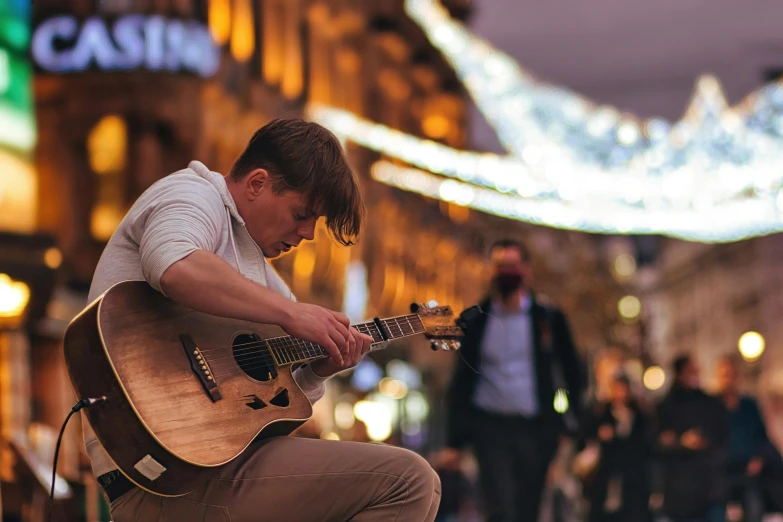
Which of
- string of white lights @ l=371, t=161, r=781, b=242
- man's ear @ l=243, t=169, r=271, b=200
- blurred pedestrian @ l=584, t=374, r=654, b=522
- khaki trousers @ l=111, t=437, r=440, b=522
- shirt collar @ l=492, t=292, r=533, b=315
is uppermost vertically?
string of white lights @ l=371, t=161, r=781, b=242

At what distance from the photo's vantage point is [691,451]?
39.2 ft

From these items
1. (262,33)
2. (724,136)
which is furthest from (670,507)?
(262,33)

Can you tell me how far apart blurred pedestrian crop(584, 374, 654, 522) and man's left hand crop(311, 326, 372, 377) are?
9359 mm

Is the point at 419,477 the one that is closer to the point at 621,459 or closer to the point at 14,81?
the point at 621,459

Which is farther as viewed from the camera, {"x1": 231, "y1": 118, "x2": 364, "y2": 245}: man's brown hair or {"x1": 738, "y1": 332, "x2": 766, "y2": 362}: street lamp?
{"x1": 738, "y1": 332, "x2": 766, "y2": 362}: street lamp

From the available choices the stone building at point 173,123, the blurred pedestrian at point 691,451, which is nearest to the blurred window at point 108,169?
the stone building at point 173,123

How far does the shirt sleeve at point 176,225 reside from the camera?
11.6ft

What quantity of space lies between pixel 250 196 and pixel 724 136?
59.1 ft

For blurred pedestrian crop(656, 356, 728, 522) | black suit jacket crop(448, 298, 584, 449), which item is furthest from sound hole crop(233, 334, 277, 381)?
blurred pedestrian crop(656, 356, 728, 522)

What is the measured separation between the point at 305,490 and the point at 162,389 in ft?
1.76

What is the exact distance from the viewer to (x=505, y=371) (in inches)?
307

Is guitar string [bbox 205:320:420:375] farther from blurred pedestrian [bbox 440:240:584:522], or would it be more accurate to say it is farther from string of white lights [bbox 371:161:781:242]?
string of white lights [bbox 371:161:781:242]

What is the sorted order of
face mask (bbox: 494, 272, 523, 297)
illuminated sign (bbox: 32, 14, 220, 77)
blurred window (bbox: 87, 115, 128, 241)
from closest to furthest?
face mask (bbox: 494, 272, 523, 297) < illuminated sign (bbox: 32, 14, 220, 77) < blurred window (bbox: 87, 115, 128, 241)

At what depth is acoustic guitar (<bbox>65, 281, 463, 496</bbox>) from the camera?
353 centimetres
